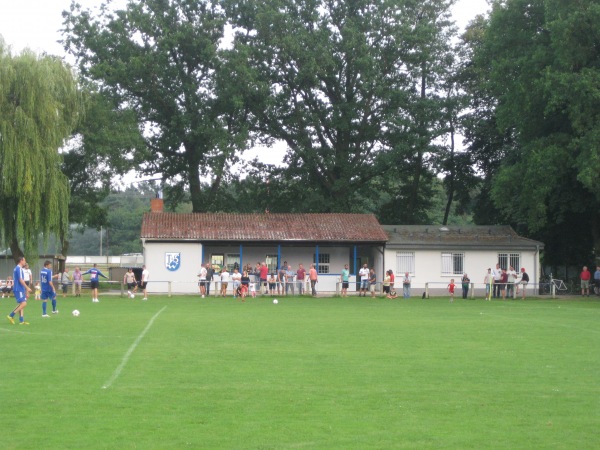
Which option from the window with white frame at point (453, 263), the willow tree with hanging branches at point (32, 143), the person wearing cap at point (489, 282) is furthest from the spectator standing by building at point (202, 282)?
the person wearing cap at point (489, 282)

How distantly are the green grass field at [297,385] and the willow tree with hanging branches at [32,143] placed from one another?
63.7ft

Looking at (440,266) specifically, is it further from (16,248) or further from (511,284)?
(16,248)

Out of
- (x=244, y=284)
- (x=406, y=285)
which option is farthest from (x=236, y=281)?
(x=406, y=285)

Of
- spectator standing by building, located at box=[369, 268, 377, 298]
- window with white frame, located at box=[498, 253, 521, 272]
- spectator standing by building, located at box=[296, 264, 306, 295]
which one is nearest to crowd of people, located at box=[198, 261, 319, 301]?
spectator standing by building, located at box=[296, 264, 306, 295]

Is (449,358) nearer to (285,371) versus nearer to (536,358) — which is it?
(536,358)

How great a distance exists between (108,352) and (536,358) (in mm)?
8272

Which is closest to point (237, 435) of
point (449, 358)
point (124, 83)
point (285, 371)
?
point (285, 371)

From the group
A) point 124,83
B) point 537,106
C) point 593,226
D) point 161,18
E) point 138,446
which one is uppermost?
point 161,18

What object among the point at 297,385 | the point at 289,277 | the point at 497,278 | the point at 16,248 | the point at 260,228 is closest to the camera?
the point at 297,385

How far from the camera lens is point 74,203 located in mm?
53469

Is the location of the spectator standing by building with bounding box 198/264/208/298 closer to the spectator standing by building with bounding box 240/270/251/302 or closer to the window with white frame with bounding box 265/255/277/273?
the spectator standing by building with bounding box 240/270/251/302

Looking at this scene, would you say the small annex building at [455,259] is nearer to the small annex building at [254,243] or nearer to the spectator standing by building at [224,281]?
the small annex building at [254,243]

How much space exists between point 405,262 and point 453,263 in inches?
106

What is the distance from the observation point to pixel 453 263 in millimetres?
49344
